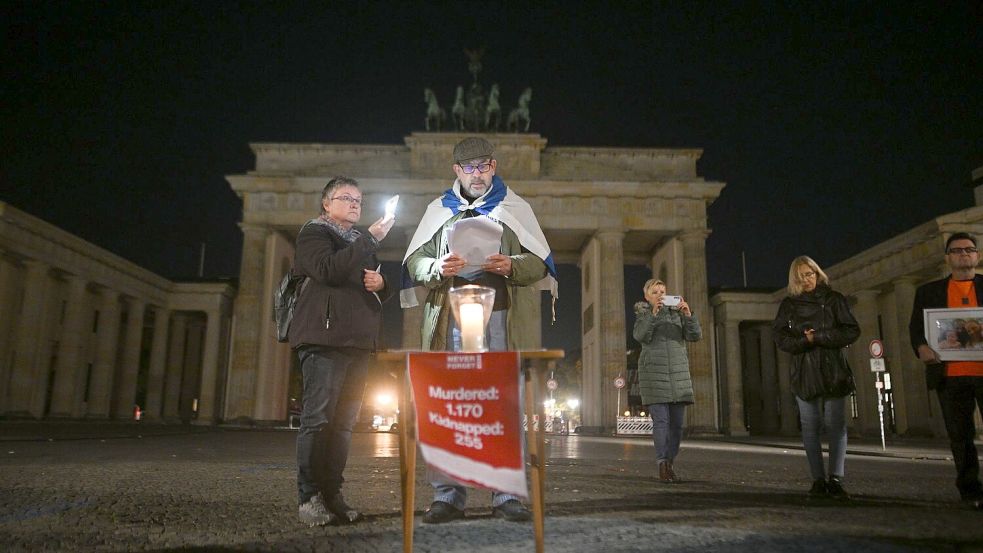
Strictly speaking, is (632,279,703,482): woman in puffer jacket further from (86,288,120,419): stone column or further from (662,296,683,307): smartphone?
(86,288,120,419): stone column

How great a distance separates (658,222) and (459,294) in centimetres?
3640

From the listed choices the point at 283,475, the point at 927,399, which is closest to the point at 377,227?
the point at 283,475

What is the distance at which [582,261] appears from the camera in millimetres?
44406

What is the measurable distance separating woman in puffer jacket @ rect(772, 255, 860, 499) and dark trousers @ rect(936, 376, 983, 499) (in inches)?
31.1

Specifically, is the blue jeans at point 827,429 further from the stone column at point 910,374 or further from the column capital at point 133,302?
the column capital at point 133,302

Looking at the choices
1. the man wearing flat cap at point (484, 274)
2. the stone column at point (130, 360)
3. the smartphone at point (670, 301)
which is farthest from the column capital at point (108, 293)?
the man wearing flat cap at point (484, 274)

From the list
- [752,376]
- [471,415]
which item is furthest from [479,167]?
[752,376]

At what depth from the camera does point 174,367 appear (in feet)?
160

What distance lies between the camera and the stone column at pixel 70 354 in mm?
34812

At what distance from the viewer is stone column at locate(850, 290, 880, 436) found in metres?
32.1

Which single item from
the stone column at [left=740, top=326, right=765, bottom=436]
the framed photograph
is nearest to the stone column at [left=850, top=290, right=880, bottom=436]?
the stone column at [left=740, top=326, right=765, bottom=436]

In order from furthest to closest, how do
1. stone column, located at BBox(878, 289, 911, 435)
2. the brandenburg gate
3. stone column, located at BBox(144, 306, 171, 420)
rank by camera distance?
stone column, located at BBox(144, 306, 171, 420) → the brandenburg gate → stone column, located at BBox(878, 289, 911, 435)

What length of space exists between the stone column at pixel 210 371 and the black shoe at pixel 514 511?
125 ft

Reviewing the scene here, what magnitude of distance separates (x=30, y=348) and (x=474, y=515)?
3351 centimetres
